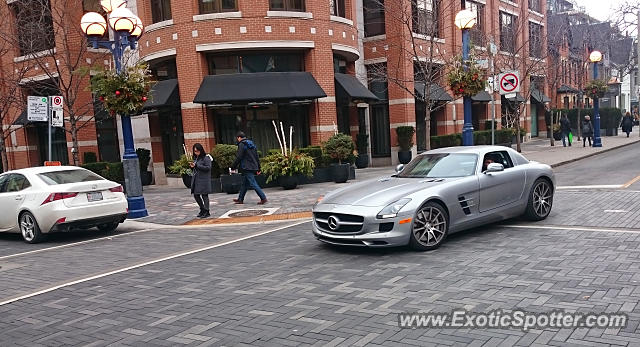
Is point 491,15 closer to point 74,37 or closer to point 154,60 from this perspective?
point 154,60

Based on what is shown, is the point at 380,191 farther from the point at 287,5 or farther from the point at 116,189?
the point at 287,5

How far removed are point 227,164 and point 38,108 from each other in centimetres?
545

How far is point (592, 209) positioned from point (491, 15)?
25205 mm

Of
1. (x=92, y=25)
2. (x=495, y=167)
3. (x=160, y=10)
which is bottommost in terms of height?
(x=495, y=167)

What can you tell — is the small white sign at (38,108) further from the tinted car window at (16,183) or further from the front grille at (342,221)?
the front grille at (342,221)

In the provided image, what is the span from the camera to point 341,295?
541cm

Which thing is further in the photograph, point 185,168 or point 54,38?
point 54,38

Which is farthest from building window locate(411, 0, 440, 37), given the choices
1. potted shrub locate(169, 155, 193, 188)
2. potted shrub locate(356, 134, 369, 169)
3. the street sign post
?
potted shrub locate(169, 155, 193, 188)

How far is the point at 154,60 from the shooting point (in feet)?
64.1

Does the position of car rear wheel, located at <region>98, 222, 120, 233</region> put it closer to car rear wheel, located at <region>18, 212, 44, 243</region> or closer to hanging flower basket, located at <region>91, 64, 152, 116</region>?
car rear wheel, located at <region>18, 212, 44, 243</region>

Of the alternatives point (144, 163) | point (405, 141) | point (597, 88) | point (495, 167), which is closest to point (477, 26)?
point (597, 88)

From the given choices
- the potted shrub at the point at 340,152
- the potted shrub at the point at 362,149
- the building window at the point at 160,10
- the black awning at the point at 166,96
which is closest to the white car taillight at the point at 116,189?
the potted shrub at the point at 340,152

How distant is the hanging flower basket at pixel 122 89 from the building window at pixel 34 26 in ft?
28.4

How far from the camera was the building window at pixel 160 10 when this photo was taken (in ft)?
63.2
